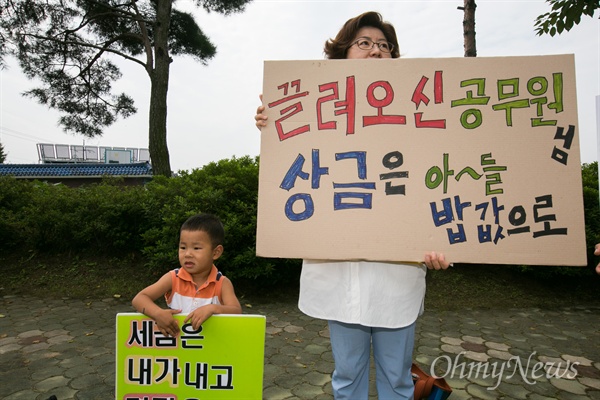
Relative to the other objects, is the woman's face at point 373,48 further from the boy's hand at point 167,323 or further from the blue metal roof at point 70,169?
the blue metal roof at point 70,169

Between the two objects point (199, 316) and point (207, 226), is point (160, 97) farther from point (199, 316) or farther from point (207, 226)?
point (199, 316)

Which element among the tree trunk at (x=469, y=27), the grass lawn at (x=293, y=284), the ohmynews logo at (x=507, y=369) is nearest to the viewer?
the ohmynews logo at (x=507, y=369)

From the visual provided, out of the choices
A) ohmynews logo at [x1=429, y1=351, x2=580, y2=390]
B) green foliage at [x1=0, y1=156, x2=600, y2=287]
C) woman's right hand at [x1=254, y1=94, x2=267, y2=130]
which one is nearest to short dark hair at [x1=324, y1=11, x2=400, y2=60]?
woman's right hand at [x1=254, y1=94, x2=267, y2=130]

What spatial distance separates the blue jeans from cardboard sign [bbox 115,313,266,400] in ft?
0.97

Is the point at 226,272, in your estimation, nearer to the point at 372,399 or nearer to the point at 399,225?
the point at 372,399

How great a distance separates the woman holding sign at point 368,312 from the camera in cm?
149

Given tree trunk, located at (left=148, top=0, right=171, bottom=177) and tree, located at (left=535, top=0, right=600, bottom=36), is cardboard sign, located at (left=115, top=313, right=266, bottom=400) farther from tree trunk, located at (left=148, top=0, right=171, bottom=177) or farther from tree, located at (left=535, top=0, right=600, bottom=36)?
tree trunk, located at (left=148, top=0, right=171, bottom=177)

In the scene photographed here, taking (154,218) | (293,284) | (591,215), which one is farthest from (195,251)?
(591,215)

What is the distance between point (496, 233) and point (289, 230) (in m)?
0.77

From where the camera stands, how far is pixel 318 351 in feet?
9.98

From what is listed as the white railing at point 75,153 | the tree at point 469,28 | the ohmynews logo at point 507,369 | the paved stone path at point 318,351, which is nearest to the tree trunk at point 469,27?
the tree at point 469,28

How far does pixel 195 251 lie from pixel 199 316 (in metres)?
0.30

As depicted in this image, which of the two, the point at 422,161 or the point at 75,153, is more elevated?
the point at 75,153

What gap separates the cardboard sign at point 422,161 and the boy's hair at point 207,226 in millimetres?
262
